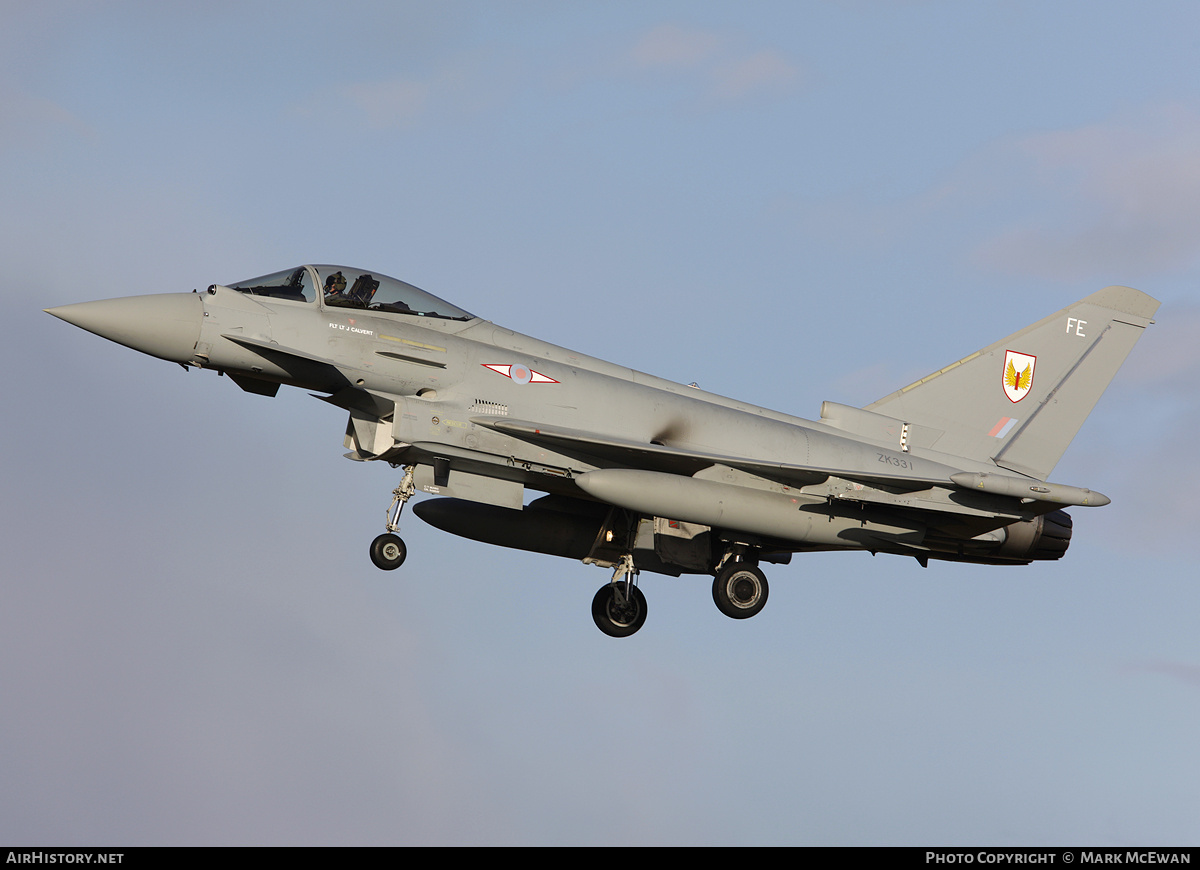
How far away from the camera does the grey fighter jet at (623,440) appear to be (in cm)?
1636

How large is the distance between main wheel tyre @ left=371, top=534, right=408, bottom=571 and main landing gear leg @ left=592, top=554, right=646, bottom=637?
3.91 m

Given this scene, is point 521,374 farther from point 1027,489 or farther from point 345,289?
point 1027,489

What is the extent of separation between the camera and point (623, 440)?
17266 millimetres

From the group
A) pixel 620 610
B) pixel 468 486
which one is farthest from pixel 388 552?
pixel 620 610

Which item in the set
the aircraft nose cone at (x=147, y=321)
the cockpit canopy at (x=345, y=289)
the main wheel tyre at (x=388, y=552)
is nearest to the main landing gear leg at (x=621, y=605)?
the main wheel tyre at (x=388, y=552)

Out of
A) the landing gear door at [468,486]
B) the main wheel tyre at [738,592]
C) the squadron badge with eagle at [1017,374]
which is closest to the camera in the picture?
the landing gear door at [468,486]

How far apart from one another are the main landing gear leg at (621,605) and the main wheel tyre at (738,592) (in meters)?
1.44

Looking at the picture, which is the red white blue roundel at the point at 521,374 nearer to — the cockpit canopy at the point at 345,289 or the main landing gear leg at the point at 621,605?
the cockpit canopy at the point at 345,289

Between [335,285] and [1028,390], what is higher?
[1028,390]

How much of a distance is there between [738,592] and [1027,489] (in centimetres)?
411

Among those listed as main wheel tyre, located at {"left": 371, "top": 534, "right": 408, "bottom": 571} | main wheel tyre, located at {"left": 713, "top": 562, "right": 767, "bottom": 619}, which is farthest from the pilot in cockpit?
main wheel tyre, located at {"left": 713, "top": 562, "right": 767, "bottom": 619}
